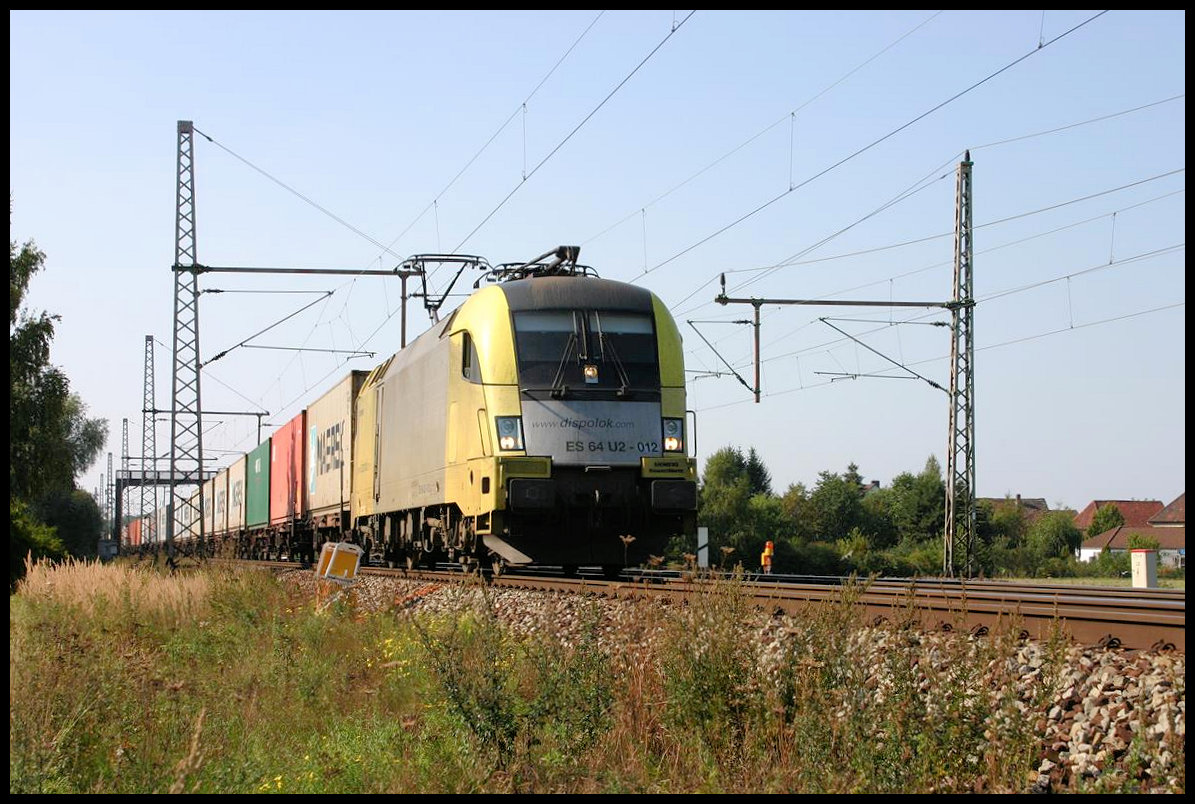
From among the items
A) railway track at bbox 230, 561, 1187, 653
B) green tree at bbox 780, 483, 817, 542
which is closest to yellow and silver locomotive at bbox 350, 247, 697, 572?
railway track at bbox 230, 561, 1187, 653

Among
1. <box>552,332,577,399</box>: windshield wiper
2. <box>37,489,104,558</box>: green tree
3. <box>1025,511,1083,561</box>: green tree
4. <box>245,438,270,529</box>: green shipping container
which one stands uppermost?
<box>552,332,577,399</box>: windshield wiper

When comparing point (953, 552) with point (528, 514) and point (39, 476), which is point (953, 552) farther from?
point (39, 476)

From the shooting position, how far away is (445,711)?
A: 26.5ft

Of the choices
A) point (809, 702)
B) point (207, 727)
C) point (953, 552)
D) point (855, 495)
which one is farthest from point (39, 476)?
point (855, 495)

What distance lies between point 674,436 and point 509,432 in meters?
2.03

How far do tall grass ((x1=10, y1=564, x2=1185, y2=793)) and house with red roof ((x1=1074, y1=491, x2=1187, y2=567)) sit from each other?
73.5 m

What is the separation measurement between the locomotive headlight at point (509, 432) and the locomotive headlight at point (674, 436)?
1.79 m

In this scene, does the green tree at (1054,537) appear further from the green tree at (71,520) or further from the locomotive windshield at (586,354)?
the locomotive windshield at (586,354)

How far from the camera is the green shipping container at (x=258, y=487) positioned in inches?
1432

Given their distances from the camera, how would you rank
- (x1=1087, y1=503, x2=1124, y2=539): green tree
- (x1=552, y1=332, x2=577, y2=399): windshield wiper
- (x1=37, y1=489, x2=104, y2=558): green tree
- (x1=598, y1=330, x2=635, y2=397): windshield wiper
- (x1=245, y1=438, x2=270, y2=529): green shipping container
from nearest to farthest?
(x1=552, y1=332, x2=577, y2=399): windshield wiper → (x1=598, y1=330, x2=635, y2=397): windshield wiper → (x1=245, y1=438, x2=270, y2=529): green shipping container → (x1=37, y1=489, x2=104, y2=558): green tree → (x1=1087, y1=503, x2=1124, y2=539): green tree

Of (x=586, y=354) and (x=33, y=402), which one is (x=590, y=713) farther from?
(x=33, y=402)

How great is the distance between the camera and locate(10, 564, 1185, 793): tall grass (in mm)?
6273

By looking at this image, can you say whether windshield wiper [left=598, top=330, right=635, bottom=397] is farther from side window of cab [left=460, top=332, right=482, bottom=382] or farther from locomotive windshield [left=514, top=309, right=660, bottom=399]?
side window of cab [left=460, top=332, right=482, bottom=382]
